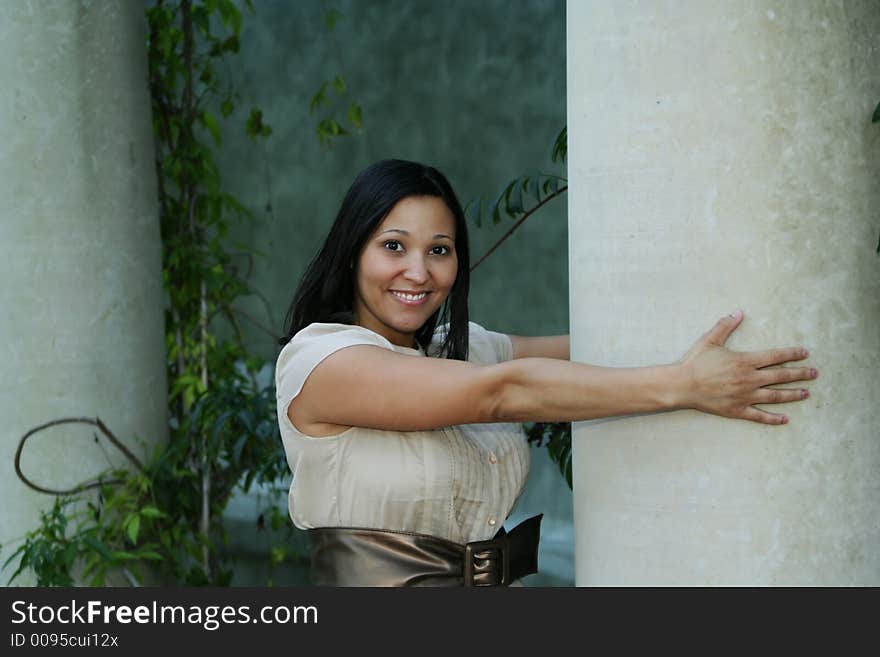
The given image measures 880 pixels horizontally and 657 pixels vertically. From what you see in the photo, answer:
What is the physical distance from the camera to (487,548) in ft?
6.68

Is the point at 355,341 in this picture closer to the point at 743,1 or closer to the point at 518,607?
the point at 518,607

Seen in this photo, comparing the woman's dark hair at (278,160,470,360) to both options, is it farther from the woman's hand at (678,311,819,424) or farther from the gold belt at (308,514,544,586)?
the woman's hand at (678,311,819,424)

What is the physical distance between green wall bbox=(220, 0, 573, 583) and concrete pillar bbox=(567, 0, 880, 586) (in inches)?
87.5

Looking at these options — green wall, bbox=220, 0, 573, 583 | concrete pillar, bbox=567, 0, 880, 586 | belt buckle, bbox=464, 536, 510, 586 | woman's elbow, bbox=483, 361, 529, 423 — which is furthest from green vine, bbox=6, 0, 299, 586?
concrete pillar, bbox=567, 0, 880, 586

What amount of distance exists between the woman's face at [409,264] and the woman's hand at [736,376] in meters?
0.69

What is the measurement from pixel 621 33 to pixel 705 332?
1.33 feet

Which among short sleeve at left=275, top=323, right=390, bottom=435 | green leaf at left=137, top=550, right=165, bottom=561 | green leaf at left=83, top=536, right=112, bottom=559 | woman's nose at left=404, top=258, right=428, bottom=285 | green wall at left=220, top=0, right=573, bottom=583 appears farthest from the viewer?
green wall at left=220, top=0, right=573, bottom=583

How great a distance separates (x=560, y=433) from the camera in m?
2.71

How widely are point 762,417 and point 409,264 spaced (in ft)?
2.53

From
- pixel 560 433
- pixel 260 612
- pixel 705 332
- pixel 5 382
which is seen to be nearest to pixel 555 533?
pixel 560 433

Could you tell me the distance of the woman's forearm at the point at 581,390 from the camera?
1577mm

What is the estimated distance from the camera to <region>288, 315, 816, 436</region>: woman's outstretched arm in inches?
60.6

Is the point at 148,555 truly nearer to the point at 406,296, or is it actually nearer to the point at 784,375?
the point at 406,296

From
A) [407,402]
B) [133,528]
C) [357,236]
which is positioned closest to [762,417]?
[407,402]
